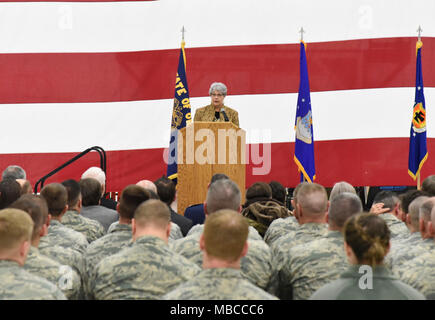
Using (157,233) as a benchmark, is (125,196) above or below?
above

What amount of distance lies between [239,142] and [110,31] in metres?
2.88

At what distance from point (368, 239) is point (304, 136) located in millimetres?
4804

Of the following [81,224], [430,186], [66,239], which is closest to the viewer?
[66,239]

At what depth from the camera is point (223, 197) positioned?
10.4ft

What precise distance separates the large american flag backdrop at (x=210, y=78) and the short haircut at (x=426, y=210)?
4265 millimetres


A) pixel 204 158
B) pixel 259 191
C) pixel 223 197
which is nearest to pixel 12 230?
pixel 223 197

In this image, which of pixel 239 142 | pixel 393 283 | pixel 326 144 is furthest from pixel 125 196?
pixel 326 144

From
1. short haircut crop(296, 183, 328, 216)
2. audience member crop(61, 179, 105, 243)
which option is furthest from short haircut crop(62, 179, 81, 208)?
short haircut crop(296, 183, 328, 216)

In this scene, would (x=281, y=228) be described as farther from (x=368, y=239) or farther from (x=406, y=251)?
(x=368, y=239)

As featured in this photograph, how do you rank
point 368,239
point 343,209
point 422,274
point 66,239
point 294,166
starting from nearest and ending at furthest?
point 368,239 → point 422,274 → point 343,209 → point 66,239 → point 294,166

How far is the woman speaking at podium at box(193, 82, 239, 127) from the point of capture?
6.07 metres

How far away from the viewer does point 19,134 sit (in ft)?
24.4

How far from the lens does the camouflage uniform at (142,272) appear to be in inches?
96.4
